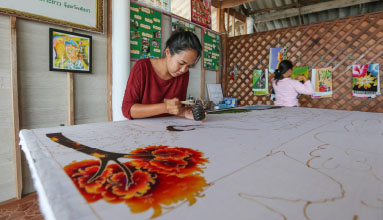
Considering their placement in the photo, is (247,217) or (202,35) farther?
(202,35)

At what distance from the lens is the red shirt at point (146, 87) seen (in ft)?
3.09

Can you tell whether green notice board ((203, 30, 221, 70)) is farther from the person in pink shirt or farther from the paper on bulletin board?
the person in pink shirt

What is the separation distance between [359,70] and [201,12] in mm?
1851

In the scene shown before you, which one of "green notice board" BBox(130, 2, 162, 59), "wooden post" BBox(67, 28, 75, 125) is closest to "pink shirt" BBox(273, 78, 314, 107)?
"green notice board" BBox(130, 2, 162, 59)

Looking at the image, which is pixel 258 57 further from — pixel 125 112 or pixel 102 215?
pixel 102 215

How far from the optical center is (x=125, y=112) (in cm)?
89

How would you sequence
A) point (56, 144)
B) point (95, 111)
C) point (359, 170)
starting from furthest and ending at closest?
1. point (95, 111)
2. point (56, 144)
3. point (359, 170)

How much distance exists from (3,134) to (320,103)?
290 centimetres

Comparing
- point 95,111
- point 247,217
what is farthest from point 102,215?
point 95,111

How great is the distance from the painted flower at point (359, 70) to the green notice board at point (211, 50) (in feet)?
5.11

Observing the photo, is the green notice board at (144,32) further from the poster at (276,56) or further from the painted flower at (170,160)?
the painted flower at (170,160)

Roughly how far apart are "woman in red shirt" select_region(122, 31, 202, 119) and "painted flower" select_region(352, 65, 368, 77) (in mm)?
2007

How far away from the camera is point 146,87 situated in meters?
0.99

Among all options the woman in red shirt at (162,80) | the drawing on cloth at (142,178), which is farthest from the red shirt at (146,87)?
the drawing on cloth at (142,178)
